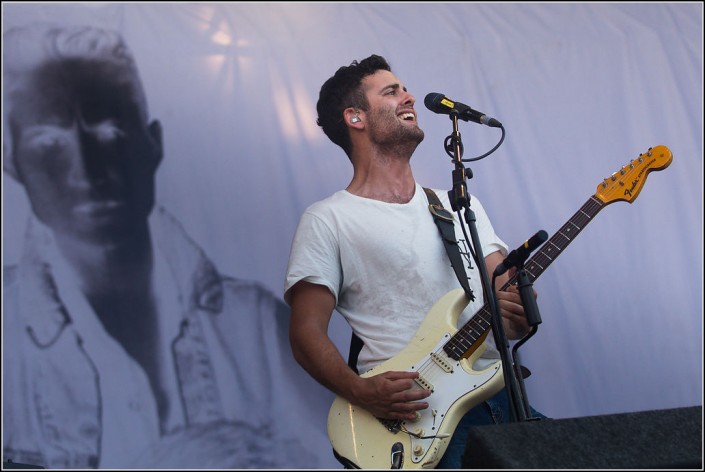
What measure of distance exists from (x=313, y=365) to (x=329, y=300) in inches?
9.0

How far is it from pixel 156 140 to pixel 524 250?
2.09 meters

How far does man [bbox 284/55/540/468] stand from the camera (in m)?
2.92

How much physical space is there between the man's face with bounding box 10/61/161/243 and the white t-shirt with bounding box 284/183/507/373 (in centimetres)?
103

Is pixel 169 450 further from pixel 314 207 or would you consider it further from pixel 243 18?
pixel 243 18

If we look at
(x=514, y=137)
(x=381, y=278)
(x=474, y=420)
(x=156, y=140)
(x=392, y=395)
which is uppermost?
(x=156, y=140)

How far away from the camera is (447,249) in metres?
3.18

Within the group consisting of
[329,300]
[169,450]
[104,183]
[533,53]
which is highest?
[533,53]

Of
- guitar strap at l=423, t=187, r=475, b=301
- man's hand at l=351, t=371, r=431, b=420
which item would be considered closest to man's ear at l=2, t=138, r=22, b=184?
guitar strap at l=423, t=187, r=475, b=301

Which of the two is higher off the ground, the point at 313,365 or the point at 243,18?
the point at 243,18

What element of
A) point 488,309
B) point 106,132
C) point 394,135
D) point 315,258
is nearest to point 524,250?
point 488,309

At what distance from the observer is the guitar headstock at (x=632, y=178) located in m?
3.06

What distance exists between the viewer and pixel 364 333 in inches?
123

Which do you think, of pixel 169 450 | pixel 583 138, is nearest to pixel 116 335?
pixel 169 450

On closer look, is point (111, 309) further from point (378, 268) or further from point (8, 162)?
point (378, 268)
